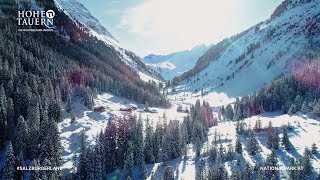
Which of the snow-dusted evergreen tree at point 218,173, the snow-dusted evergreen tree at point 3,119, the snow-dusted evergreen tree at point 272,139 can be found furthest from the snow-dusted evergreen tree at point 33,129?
the snow-dusted evergreen tree at point 272,139

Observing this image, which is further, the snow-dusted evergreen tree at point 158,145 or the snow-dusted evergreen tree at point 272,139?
the snow-dusted evergreen tree at point 272,139

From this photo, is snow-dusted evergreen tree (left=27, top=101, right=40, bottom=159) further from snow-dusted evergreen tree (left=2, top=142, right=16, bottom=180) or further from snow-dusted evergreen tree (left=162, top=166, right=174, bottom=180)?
snow-dusted evergreen tree (left=162, top=166, right=174, bottom=180)

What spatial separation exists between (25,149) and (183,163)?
200ft

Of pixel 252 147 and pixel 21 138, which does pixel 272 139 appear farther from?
pixel 21 138

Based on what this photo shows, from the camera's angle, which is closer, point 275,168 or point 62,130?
point 275,168

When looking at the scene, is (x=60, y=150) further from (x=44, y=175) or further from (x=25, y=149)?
(x=44, y=175)

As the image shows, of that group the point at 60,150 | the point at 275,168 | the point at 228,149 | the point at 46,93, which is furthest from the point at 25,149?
the point at 275,168

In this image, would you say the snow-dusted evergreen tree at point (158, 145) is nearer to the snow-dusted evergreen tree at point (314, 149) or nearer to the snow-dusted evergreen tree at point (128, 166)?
the snow-dusted evergreen tree at point (128, 166)

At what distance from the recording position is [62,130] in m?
144

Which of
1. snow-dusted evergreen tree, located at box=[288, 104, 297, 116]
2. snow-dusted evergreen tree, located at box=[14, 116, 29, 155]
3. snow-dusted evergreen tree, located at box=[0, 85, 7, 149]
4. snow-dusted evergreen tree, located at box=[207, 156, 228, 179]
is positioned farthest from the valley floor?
snow-dusted evergreen tree, located at box=[0, 85, 7, 149]

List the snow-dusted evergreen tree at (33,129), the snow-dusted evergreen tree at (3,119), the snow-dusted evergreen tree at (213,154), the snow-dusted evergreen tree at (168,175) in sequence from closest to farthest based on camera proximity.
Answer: the snow-dusted evergreen tree at (168,175), the snow-dusted evergreen tree at (33,129), the snow-dusted evergreen tree at (3,119), the snow-dusted evergreen tree at (213,154)

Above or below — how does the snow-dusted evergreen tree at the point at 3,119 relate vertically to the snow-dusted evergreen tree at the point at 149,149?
above

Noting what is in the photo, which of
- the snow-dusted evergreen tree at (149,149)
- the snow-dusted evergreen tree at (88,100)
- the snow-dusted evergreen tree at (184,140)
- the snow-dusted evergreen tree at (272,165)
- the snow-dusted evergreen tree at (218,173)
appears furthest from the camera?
the snow-dusted evergreen tree at (88,100)

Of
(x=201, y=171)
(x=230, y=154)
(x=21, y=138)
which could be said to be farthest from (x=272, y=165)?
(x=21, y=138)
